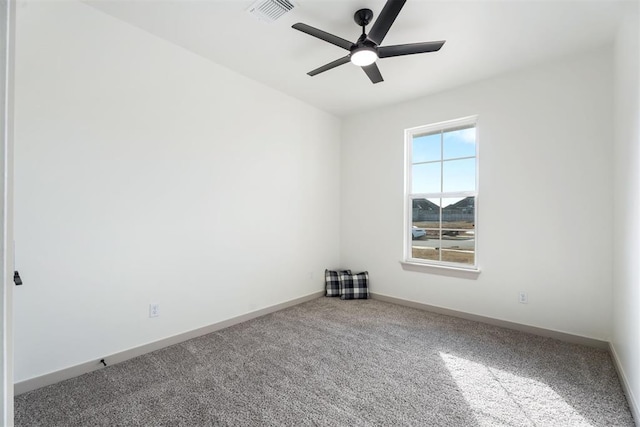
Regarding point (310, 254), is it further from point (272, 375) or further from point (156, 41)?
point (156, 41)

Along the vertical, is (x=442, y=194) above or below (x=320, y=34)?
below

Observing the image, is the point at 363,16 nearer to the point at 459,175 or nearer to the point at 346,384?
the point at 459,175

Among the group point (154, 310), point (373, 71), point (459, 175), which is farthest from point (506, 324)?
point (154, 310)

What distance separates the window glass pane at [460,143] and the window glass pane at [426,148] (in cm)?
10

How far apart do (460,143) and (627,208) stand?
1.76 metres

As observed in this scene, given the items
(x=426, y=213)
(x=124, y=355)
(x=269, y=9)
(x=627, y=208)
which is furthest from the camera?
(x=426, y=213)

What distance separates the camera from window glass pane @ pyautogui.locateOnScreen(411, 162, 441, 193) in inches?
146

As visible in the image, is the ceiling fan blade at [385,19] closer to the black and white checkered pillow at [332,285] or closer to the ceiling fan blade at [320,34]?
the ceiling fan blade at [320,34]

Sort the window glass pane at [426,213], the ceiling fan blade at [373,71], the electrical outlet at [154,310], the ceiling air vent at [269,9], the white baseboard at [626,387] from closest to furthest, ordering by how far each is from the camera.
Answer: the white baseboard at [626,387] < the ceiling air vent at [269,9] < the ceiling fan blade at [373,71] < the electrical outlet at [154,310] < the window glass pane at [426,213]

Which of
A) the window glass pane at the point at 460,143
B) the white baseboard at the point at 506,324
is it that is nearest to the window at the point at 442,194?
the window glass pane at the point at 460,143

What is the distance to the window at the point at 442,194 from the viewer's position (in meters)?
3.44

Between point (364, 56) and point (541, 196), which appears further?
point (541, 196)

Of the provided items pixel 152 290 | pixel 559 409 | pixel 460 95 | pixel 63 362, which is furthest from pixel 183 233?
pixel 460 95

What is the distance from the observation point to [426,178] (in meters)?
3.80
